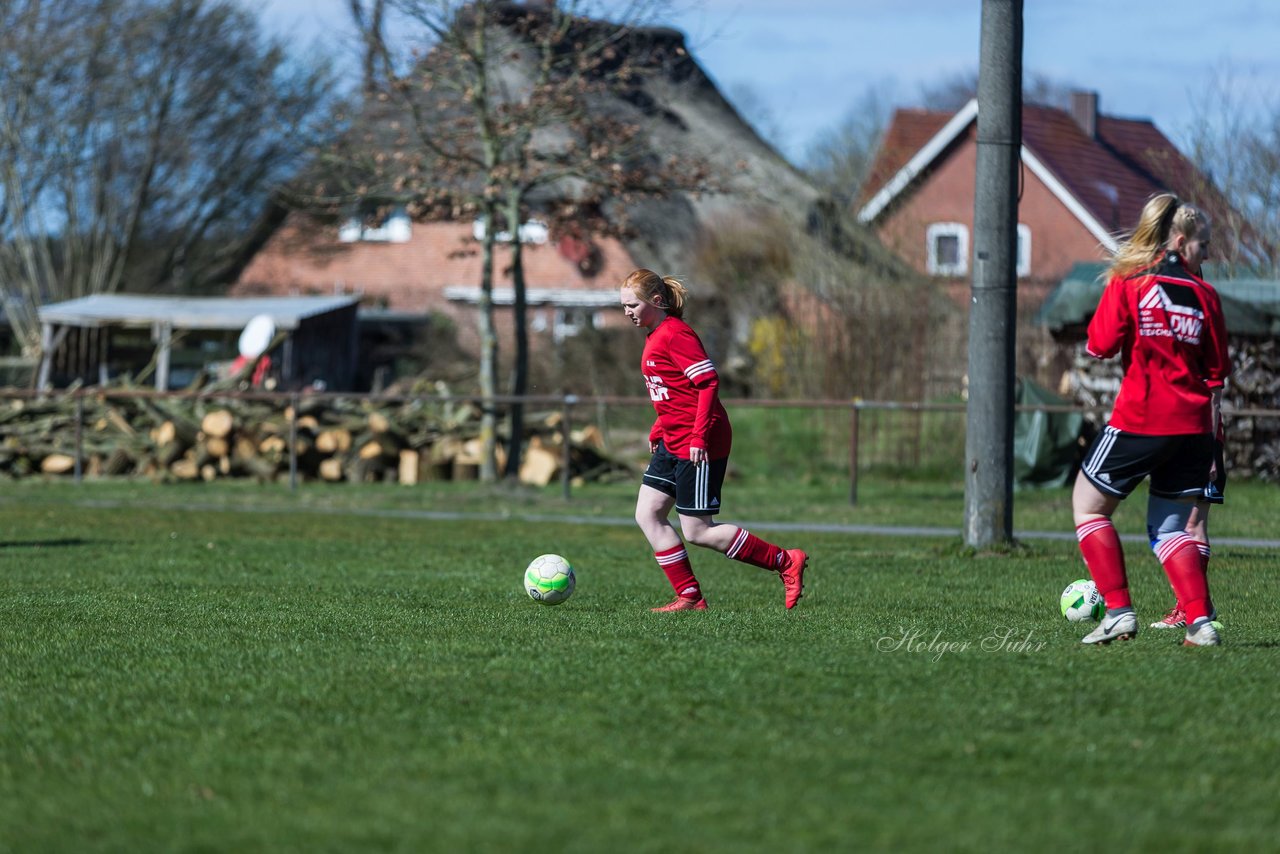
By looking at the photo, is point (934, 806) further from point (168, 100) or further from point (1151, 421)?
point (168, 100)

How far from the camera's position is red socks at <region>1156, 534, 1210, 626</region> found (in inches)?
285

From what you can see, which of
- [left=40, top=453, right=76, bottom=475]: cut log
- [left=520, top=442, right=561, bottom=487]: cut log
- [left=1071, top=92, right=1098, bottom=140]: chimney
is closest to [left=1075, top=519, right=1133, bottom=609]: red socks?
[left=520, top=442, right=561, bottom=487]: cut log

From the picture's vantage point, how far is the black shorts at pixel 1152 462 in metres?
7.10

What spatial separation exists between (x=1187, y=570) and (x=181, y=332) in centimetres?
2884

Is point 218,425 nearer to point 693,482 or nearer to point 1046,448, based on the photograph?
point 1046,448

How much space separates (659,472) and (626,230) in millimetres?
13812

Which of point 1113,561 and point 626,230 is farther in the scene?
point 626,230

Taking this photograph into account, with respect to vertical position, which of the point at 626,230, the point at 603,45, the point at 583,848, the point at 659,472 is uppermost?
the point at 603,45

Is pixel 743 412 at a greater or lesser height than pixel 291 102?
lesser

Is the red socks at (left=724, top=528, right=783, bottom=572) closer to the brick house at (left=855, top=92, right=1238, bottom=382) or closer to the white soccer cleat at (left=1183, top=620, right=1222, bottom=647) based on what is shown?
the white soccer cleat at (left=1183, top=620, right=1222, bottom=647)

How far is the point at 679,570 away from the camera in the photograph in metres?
8.83

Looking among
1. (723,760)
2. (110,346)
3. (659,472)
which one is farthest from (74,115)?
(723,760)

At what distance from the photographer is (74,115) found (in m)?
38.2

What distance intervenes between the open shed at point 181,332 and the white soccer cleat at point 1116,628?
25205 millimetres
